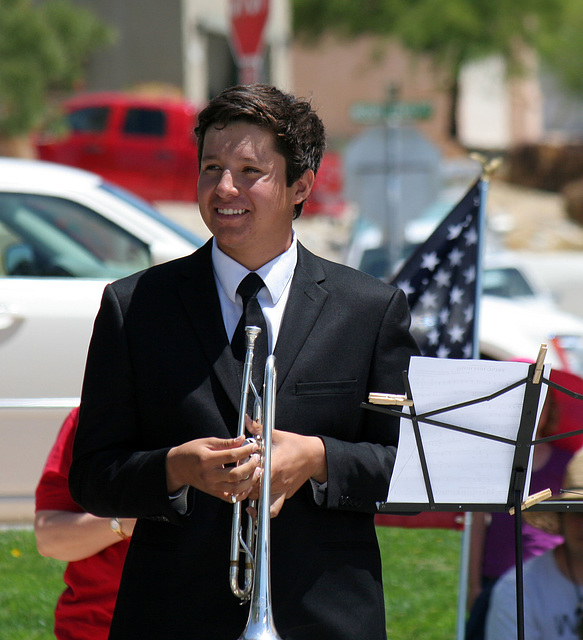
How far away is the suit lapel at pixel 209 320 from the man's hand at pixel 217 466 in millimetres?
172

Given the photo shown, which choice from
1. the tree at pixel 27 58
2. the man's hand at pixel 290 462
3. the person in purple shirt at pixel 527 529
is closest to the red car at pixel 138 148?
the tree at pixel 27 58

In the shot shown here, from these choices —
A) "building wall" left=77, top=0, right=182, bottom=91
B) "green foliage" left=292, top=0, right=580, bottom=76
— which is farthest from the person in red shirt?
"green foliage" left=292, top=0, right=580, bottom=76

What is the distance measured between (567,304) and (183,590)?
12585mm

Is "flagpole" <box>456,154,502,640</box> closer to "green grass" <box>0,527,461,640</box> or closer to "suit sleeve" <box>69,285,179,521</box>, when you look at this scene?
"green grass" <box>0,527,461,640</box>

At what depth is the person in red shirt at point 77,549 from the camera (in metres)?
2.75

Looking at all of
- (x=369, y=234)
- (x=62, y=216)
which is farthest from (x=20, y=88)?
(x=62, y=216)

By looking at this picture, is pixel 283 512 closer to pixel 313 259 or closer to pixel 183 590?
pixel 183 590

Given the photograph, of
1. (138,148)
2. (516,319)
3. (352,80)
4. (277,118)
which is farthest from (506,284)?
(352,80)

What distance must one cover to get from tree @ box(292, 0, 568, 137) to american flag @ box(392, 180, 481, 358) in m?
28.1

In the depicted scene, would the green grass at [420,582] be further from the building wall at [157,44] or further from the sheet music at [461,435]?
the building wall at [157,44]

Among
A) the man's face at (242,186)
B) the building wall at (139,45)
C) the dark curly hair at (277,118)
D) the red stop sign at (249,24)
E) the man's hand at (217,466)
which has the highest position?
the building wall at (139,45)

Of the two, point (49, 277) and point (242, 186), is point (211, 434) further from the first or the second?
point (49, 277)

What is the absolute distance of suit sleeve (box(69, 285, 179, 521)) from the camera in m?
2.19

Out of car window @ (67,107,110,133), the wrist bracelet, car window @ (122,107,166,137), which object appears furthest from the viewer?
car window @ (67,107,110,133)
